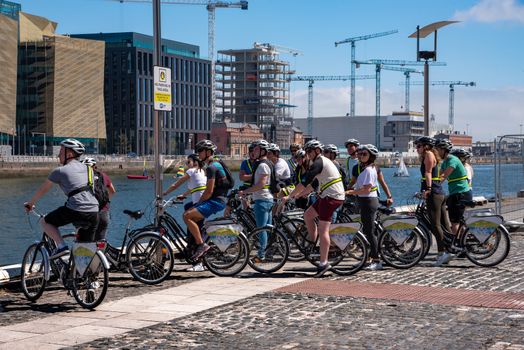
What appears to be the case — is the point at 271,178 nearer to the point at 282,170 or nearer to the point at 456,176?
the point at 282,170

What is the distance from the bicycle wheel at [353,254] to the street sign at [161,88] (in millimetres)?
3331

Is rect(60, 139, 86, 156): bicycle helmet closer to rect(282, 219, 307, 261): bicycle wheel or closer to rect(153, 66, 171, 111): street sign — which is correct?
rect(153, 66, 171, 111): street sign

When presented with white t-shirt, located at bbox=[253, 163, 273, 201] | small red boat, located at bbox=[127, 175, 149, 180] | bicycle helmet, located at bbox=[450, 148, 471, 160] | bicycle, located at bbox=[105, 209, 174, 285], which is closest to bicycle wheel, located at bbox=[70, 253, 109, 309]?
bicycle, located at bbox=[105, 209, 174, 285]

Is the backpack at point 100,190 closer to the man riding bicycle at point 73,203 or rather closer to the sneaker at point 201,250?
the man riding bicycle at point 73,203

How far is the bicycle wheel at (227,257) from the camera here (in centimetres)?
1148

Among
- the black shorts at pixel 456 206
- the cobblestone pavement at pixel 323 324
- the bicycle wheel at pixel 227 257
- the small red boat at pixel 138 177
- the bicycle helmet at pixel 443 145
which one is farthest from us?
the small red boat at pixel 138 177

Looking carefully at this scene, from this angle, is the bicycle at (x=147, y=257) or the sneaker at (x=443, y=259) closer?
the bicycle at (x=147, y=257)

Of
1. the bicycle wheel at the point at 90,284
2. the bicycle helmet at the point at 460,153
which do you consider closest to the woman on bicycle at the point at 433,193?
the bicycle helmet at the point at 460,153

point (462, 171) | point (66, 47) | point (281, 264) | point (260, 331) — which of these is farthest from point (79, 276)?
point (66, 47)

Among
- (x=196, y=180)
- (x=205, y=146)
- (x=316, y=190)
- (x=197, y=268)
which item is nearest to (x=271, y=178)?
(x=196, y=180)

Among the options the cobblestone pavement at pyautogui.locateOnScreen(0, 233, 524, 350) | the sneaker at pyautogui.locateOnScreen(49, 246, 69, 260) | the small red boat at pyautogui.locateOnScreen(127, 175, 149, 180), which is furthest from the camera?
the small red boat at pyautogui.locateOnScreen(127, 175, 149, 180)

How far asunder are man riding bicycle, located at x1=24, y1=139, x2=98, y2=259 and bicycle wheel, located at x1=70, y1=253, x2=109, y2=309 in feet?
1.19

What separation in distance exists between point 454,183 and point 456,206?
0.36m

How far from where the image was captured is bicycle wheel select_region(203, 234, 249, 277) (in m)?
11.5
